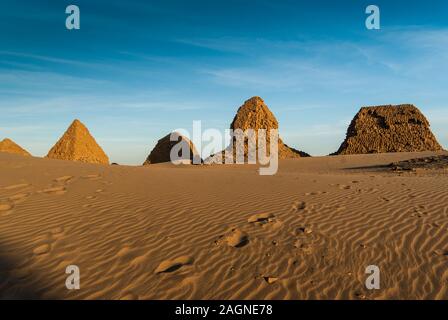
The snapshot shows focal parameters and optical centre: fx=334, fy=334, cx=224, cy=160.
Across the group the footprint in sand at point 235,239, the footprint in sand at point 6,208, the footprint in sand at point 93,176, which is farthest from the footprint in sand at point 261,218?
the footprint in sand at point 93,176

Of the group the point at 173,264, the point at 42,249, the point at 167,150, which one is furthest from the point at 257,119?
the point at 173,264

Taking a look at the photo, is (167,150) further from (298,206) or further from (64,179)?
(298,206)

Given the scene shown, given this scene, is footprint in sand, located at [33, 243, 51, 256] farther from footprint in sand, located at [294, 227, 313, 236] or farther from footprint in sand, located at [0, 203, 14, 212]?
footprint in sand, located at [294, 227, 313, 236]

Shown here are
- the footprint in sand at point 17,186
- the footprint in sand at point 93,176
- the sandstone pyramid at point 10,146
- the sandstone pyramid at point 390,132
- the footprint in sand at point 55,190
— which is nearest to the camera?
the footprint in sand at point 55,190

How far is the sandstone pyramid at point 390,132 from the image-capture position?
55250 mm

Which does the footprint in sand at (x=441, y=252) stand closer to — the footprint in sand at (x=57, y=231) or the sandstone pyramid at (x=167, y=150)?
the footprint in sand at (x=57, y=231)

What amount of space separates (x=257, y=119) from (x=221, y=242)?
1575 inches

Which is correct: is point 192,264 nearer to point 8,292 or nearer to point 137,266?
point 137,266

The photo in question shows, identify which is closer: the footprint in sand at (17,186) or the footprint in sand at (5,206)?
the footprint in sand at (5,206)

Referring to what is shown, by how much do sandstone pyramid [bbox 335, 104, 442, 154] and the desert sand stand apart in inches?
1941

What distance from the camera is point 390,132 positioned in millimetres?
56750

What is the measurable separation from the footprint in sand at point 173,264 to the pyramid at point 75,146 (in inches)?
1610

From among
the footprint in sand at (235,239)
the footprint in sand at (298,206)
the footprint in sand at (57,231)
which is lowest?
the footprint in sand at (235,239)

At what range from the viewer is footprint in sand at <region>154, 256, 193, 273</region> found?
5381 mm
